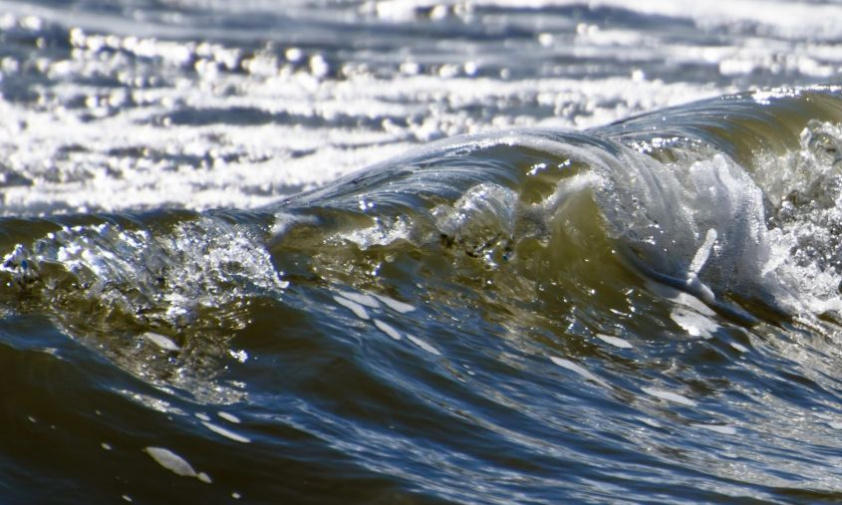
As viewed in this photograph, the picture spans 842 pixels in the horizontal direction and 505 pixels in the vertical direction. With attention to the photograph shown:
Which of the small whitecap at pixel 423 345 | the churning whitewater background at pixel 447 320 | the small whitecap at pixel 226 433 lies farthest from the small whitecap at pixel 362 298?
the small whitecap at pixel 226 433

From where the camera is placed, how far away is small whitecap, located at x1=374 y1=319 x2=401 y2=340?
3283mm

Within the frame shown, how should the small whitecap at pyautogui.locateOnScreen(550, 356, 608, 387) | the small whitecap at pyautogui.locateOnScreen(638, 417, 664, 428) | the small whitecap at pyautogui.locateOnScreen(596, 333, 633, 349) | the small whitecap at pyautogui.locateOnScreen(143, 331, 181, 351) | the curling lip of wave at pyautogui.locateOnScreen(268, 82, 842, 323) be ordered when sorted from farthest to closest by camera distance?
1. the curling lip of wave at pyautogui.locateOnScreen(268, 82, 842, 323)
2. the small whitecap at pyautogui.locateOnScreen(596, 333, 633, 349)
3. the small whitecap at pyautogui.locateOnScreen(550, 356, 608, 387)
4. the small whitecap at pyautogui.locateOnScreen(638, 417, 664, 428)
5. the small whitecap at pyautogui.locateOnScreen(143, 331, 181, 351)

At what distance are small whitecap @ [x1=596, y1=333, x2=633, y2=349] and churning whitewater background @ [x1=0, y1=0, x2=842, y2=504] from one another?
0.07 feet

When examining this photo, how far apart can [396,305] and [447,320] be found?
0.15 metres

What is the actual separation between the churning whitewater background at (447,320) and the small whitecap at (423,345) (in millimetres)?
11

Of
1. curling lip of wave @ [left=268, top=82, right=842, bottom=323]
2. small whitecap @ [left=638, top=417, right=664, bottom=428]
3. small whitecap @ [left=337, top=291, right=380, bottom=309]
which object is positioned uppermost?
curling lip of wave @ [left=268, top=82, right=842, bottom=323]

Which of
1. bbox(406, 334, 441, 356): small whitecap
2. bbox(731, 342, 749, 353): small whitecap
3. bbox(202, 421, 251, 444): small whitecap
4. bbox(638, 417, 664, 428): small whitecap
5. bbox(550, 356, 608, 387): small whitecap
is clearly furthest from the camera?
bbox(731, 342, 749, 353): small whitecap

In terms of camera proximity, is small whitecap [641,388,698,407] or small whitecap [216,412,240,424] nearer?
small whitecap [216,412,240,424]

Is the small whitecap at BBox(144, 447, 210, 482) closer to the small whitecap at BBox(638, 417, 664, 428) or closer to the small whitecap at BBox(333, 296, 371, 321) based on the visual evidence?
the small whitecap at BBox(333, 296, 371, 321)

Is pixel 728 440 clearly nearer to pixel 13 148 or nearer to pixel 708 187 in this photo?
pixel 708 187

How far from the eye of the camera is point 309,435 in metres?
2.67

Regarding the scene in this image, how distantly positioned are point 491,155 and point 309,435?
2.21m

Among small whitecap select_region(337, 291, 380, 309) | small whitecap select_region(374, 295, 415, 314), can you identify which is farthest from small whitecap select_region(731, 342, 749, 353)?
small whitecap select_region(337, 291, 380, 309)

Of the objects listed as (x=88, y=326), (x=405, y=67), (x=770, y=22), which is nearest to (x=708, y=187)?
(x=88, y=326)
